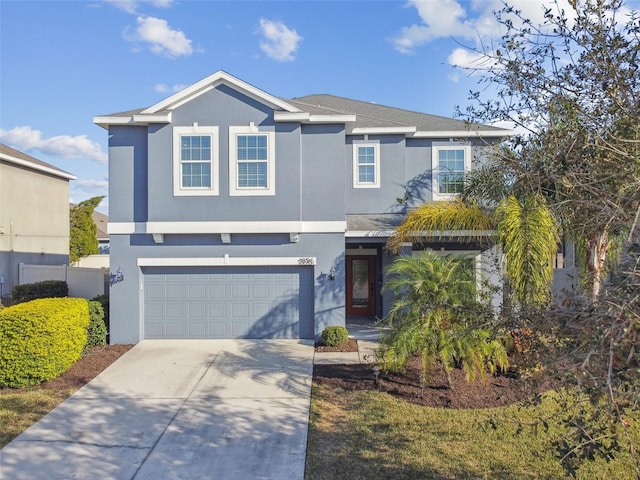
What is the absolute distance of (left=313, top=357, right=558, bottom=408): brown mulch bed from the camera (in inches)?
292

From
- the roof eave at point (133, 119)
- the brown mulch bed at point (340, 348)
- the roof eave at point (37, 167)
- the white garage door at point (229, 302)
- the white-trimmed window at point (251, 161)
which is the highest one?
the roof eave at point (37, 167)

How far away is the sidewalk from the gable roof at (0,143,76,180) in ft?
49.8

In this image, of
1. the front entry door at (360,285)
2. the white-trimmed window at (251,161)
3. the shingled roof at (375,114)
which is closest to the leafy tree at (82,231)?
the shingled roof at (375,114)

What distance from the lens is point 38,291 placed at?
13195 mm

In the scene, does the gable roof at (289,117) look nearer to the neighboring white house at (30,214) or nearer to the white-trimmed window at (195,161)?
the white-trimmed window at (195,161)

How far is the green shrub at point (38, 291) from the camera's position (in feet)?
43.1

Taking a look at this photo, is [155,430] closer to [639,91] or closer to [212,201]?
[212,201]

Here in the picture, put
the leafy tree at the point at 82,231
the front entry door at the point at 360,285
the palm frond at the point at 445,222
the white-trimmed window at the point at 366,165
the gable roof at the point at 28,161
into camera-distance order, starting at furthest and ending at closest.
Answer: the leafy tree at the point at 82,231 → the gable roof at the point at 28,161 → the front entry door at the point at 360,285 → the white-trimmed window at the point at 366,165 → the palm frond at the point at 445,222

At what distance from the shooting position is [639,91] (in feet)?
10.4

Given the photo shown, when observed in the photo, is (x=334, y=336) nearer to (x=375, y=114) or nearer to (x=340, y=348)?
(x=340, y=348)

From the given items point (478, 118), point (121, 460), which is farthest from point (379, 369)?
point (478, 118)

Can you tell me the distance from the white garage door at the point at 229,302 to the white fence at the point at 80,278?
2314mm

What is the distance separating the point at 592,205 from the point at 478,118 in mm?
1698

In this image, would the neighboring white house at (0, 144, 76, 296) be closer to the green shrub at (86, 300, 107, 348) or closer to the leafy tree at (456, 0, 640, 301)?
the green shrub at (86, 300, 107, 348)
